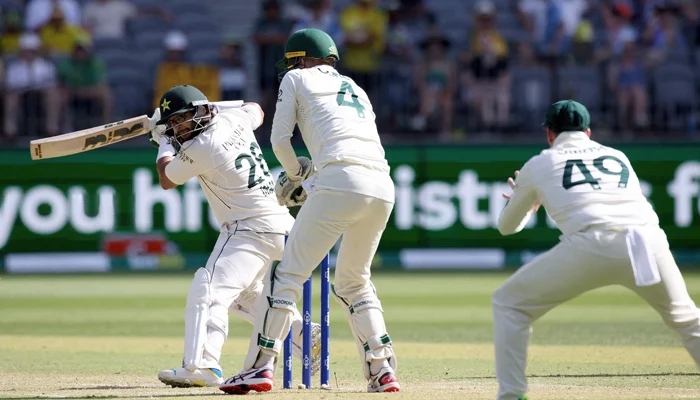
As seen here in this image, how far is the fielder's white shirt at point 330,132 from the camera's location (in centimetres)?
642

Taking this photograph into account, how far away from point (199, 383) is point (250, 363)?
0.46 m

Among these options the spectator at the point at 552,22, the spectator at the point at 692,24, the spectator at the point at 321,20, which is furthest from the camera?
the spectator at the point at 692,24

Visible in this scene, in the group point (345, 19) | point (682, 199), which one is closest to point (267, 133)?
point (345, 19)

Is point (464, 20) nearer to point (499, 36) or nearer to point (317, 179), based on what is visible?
point (499, 36)

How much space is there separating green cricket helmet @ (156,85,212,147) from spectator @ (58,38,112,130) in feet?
34.7

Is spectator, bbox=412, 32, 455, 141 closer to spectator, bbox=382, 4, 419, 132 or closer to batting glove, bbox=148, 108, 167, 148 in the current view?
spectator, bbox=382, 4, 419, 132

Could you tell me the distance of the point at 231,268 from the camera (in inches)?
273

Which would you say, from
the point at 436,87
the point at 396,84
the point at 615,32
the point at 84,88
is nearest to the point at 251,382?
the point at 436,87

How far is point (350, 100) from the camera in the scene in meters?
6.67

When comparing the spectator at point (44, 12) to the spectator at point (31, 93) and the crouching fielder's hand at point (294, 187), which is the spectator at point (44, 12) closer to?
the spectator at point (31, 93)

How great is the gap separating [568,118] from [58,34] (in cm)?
1381

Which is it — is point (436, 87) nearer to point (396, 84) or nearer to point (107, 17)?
point (396, 84)

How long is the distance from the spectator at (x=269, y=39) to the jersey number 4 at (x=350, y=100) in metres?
10.7

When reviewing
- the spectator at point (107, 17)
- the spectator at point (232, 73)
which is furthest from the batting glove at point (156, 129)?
the spectator at point (107, 17)
